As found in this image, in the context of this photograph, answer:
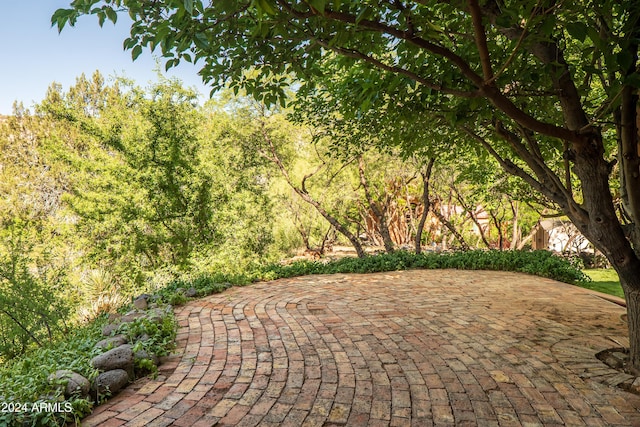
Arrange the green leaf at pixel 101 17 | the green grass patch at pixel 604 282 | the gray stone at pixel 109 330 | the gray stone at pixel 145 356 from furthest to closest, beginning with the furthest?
1. the green grass patch at pixel 604 282
2. the gray stone at pixel 109 330
3. the gray stone at pixel 145 356
4. the green leaf at pixel 101 17

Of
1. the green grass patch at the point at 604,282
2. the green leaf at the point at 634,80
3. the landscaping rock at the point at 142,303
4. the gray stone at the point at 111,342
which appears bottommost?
the landscaping rock at the point at 142,303

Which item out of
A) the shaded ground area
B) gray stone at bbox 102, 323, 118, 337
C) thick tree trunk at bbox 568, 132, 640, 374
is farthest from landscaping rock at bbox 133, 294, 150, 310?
thick tree trunk at bbox 568, 132, 640, 374

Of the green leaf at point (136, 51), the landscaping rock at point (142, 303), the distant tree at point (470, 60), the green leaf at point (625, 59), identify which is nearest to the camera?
the green leaf at point (625, 59)

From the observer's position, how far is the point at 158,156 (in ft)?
32.8

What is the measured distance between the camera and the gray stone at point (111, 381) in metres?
2.89

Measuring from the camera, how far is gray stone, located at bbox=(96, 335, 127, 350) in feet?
11.9

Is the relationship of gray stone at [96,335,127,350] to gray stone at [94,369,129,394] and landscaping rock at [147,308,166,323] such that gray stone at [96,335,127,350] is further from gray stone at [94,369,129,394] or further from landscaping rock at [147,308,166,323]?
gray stone at [94,369,129,394]

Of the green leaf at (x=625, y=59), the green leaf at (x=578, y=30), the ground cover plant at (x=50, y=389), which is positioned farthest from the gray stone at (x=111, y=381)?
the green leaf at (x=625, y=59)

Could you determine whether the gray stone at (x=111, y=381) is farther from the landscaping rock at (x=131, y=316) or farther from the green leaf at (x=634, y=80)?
the green leaf at (x=634, y=80)

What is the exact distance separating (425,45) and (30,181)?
59.1 feet

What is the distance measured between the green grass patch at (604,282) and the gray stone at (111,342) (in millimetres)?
9692

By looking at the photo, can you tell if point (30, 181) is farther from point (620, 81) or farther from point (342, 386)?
point (620, 81)

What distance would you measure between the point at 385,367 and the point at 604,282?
10.2 m

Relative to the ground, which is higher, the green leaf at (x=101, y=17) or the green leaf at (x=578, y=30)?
the green leaf at (x=578, y=30)
